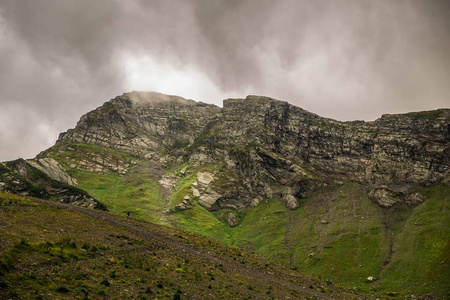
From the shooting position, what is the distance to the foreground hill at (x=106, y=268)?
22.6 m


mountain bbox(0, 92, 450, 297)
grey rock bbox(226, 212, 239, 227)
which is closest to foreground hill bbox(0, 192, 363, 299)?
mountain bbox(0, 92, 450, 297)

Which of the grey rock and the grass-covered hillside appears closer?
the grass-covered hillside

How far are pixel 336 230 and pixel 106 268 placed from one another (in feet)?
360

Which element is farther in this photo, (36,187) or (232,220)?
(232,220)

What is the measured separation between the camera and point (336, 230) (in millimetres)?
116062

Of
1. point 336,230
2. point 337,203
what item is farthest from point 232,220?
point 337,203

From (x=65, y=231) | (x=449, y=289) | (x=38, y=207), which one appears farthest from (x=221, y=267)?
(x=449, y=289)

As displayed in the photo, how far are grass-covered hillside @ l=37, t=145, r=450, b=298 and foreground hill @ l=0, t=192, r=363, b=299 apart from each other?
31386mm

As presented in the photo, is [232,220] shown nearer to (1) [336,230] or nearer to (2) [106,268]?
(1) [336,230]

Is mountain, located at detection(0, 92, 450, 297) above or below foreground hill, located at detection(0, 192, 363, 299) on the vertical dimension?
above

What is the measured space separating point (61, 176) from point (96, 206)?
61.4 meters

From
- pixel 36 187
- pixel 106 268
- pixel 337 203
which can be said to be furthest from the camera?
pixel 337 203

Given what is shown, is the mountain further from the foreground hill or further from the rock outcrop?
the foreground hill

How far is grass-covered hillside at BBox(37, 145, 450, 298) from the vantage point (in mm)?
81938
